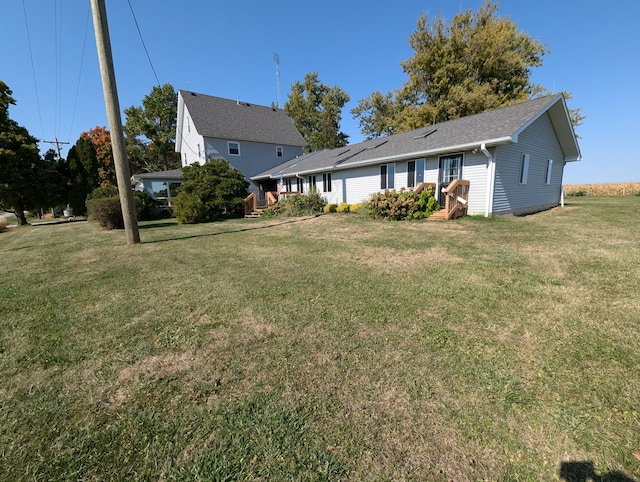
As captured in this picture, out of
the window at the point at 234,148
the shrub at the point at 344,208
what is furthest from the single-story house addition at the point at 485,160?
the window at the point at 234,148

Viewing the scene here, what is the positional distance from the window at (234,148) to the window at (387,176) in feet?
43.0

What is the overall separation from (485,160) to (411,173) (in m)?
3.18

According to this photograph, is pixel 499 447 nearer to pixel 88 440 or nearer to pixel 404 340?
pixel 404 340

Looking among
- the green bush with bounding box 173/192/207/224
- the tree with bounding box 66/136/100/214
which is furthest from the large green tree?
the tree with bounding box 66/136/100/214

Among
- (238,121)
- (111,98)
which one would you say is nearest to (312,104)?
(238,121)

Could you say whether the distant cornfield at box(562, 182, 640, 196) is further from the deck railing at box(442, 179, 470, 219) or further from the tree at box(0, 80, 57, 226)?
the tree at box(0, 80, 57, 226)

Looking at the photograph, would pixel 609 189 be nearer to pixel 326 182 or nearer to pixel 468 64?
pixel 468 64

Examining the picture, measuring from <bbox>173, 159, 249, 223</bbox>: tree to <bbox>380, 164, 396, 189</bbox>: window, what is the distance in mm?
8228

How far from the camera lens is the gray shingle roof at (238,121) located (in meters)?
21.3

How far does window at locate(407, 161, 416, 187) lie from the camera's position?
1270 cm

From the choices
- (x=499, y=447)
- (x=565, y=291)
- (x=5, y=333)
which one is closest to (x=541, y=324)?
(x=565, y=291)

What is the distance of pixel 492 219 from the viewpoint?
10.0 m

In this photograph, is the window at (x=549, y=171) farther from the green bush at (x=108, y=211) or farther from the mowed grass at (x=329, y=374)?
the green bush at (x=108, y=211)

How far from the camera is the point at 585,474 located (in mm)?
1513
